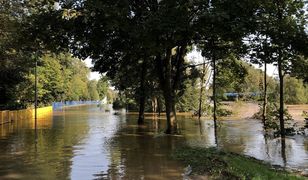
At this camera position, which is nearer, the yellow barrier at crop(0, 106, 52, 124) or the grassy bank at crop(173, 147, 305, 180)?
the grassy bank at crop(173, 147, 305, 180)

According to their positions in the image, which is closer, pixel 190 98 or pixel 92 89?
pixel 190 98

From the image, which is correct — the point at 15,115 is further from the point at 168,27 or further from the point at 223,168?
the point at 223,168

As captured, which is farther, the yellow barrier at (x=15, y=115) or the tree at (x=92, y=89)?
the tree at (x=92, y=89)

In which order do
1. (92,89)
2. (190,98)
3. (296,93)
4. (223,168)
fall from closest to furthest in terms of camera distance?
A: 1. (223,168)
2. (190,98)
3. (296,93)
4. (92,89)

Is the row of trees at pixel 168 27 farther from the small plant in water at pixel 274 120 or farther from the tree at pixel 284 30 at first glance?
the small plant in water at pixel 274 120

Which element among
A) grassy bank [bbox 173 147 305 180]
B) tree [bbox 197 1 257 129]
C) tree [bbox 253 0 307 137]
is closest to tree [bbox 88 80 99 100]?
tree [bbox 253 0 307 137]

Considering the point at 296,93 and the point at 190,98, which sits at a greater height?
the point at 296,93

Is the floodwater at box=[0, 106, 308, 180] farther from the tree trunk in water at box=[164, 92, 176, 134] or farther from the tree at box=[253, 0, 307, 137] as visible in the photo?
the tree at box=[253, 0, 307, 137]

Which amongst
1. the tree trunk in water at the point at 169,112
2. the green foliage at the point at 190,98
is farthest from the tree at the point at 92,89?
the tree trunk in water at the point at 169,112

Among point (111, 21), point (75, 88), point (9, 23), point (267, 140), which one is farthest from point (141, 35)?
point (75, 88)

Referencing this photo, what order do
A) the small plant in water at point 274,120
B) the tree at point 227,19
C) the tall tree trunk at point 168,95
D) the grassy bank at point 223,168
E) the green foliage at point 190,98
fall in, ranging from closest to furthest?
the grassy bank at point 223,168
the tree at point 227,19
the small plant in water at point 274,120
the tall tree trunk at point 168,95
the green foliage at point 190,98

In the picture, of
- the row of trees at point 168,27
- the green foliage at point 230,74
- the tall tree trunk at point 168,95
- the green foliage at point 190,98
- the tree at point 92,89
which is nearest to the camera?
the row of trees at point 168,27

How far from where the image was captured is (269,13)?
71.7ft

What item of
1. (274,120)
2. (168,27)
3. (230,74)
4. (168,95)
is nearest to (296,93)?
(230,74)
